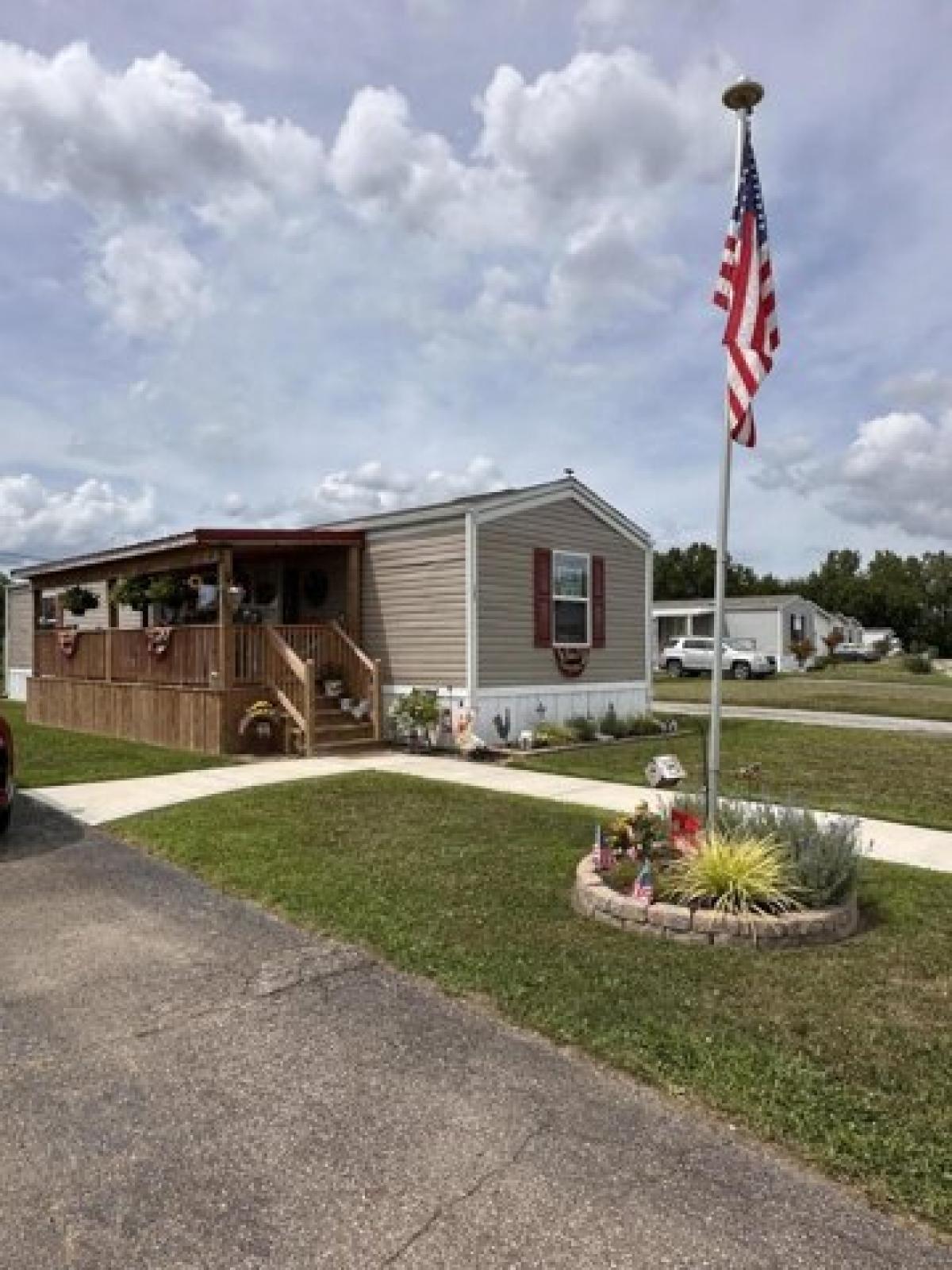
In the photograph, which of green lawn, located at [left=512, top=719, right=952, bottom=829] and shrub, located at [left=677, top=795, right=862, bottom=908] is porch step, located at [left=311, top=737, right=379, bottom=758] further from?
shrub, located at [left=677, top=795, right=862, bottom=908]

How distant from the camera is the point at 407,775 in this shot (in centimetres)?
1051

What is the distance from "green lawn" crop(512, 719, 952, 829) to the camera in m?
9.27

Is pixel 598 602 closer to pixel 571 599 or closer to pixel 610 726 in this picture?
pixel 571 599

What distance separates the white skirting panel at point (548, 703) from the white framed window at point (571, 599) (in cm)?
74

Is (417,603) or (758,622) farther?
(758,622)

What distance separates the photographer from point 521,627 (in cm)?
1380

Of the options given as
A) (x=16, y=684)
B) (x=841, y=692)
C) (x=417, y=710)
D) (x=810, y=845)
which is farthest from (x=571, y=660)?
(x=16, y=684)

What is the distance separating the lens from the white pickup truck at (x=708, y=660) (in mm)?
34562

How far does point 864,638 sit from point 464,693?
60633mm

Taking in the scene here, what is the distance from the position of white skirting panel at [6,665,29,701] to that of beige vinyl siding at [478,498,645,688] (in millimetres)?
17284

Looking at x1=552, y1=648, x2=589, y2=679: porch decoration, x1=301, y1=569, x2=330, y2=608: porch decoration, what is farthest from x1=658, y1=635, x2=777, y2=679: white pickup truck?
x1=301, y1=569, x2=330, y2=608: porch decoration

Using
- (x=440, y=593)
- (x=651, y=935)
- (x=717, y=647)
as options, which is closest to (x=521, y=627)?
(x=440, y=593)

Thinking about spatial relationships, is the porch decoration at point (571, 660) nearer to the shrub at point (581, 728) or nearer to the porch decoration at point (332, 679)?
the shrub at point (581, 728)

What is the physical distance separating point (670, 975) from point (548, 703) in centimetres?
986
